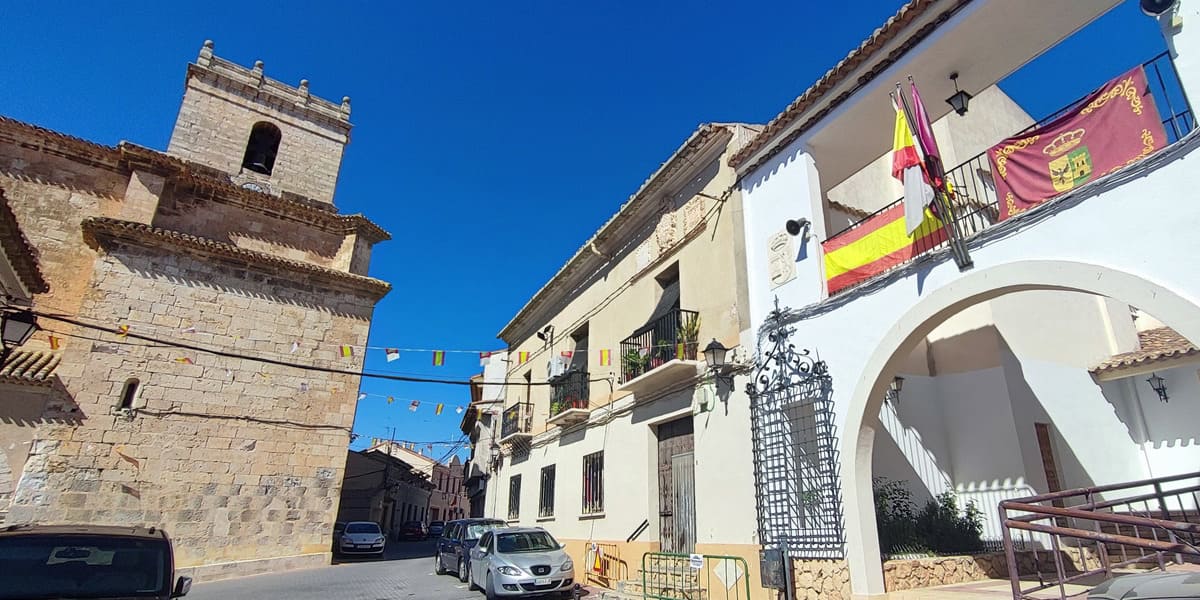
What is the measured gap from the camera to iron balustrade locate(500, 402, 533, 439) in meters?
16.0

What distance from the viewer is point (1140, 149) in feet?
16.0

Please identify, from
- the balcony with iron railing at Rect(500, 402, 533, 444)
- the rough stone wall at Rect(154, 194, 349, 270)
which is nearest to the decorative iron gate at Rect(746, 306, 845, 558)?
the balcony with iron railing at Rect(500, 402, 533, 444)

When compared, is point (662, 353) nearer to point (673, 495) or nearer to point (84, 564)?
point (673, 495)

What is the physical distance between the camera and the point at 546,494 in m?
14.3

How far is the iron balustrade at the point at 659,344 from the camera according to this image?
9523 millimetres

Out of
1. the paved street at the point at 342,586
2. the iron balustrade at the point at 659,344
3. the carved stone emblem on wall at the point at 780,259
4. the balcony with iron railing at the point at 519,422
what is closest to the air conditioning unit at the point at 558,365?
the balcony with iron railing at the point at 519,422

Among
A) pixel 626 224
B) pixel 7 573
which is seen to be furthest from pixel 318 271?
pixel 7 573

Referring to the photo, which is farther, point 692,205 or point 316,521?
point 316,521

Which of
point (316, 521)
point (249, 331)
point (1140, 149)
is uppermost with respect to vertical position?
point (249, 331)

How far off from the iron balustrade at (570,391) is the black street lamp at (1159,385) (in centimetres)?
981

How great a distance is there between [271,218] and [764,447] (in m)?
15.3

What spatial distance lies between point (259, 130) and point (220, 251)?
6061mm

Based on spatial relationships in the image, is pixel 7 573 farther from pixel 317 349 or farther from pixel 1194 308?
pixel 317 349

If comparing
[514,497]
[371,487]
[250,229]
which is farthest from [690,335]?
[371,487]
